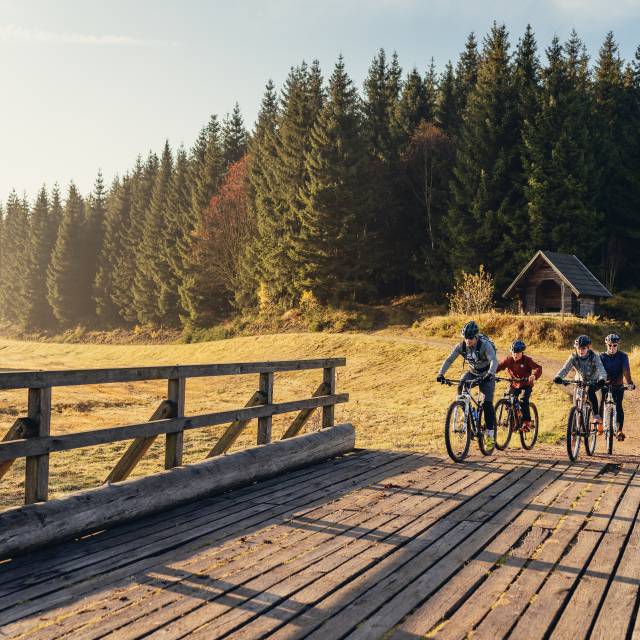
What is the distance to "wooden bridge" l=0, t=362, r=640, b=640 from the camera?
12.9 ft

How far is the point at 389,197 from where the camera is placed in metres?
52.6

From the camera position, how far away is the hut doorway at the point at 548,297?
3884 centimetres

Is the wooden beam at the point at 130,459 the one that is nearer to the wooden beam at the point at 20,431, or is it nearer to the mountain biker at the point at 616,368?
the wooden beam at the point at 20,431

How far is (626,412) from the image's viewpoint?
17.3m

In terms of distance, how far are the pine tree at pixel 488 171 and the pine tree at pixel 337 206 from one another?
265 inches

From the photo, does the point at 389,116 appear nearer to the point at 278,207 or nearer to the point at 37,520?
the point at 278,207

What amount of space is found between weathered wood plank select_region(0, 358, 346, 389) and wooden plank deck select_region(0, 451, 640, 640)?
1.32 meters

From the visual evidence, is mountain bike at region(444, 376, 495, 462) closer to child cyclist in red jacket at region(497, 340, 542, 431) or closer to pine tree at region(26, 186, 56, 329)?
child cyclist in red jacket at region(497, 340, 542, 431)

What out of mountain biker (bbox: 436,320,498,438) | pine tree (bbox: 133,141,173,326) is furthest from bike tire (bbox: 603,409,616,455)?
pine tree (bbox: 133,141,173,326)

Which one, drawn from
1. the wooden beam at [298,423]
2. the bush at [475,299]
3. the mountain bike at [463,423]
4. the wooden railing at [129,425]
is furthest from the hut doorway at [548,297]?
the wooden railing at [129,425]

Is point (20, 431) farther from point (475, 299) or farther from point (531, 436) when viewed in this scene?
point (475, 299)

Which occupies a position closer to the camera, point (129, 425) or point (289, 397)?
point (129, 425)

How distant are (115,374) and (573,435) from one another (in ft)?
22.4

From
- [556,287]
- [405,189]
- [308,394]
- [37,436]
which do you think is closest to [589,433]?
[37,436]
